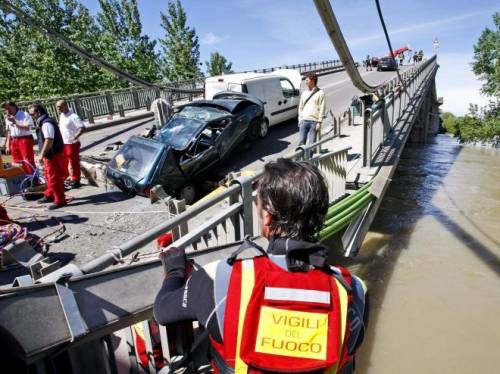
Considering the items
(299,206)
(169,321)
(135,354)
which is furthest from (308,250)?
(135,354)

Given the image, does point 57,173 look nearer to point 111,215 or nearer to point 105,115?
point 111,215

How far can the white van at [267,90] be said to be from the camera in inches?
456

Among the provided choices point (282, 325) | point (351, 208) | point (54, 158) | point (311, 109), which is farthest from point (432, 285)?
point (54, 158)

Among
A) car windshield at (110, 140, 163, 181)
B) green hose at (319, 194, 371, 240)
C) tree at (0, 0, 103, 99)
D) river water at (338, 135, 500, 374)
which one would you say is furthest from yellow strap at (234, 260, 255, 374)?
tree at (0, 0, 103, 99)

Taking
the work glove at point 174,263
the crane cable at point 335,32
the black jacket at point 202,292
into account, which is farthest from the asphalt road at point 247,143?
the black jacket at point 202,292

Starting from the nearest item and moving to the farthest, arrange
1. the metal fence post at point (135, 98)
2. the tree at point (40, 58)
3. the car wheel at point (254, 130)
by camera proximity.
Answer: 1. the car wheel at point (254, 130)
2. the metal fence post at point (135, 98)
3. the tree at point (40, 58)

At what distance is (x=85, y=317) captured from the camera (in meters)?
1.69

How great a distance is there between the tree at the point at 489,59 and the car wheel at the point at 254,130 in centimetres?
4102

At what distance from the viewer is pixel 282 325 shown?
1.35m

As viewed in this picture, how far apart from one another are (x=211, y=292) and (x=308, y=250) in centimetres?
41

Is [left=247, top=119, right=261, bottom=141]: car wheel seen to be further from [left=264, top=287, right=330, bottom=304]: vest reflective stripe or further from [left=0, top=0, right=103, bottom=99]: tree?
[left=0, top=0, right=103, bottom=99]: tree

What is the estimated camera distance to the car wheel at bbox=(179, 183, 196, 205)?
800 cm

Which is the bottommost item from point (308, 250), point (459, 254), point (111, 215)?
point (459, 254)

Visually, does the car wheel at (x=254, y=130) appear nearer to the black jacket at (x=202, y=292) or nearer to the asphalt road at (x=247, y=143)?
the asphalt road at (x=247, y=143)
